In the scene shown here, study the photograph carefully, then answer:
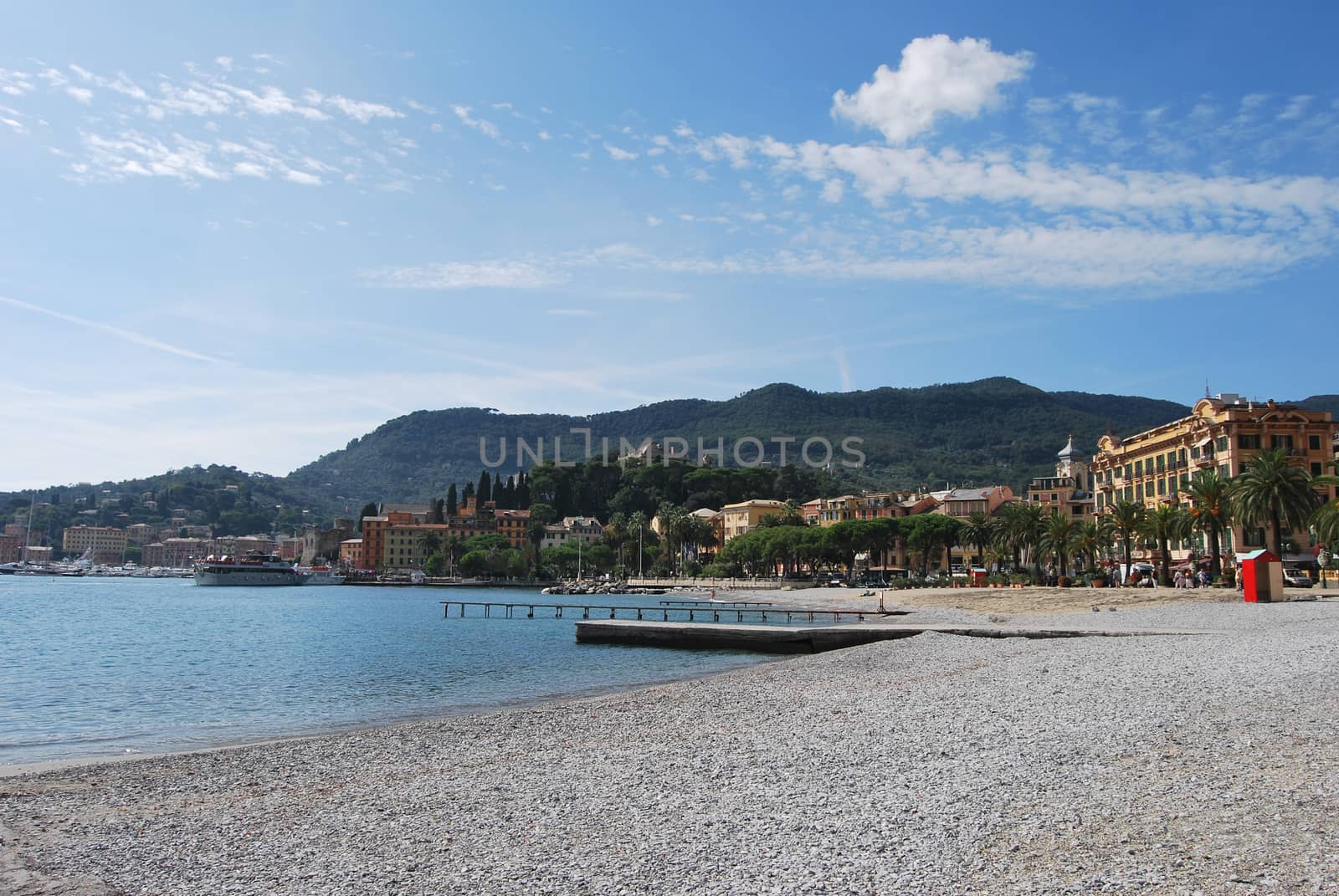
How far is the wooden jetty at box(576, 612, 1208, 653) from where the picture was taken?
1320 inches

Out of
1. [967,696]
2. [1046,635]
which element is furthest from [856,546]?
[967,696]

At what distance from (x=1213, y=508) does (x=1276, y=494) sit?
6576mm

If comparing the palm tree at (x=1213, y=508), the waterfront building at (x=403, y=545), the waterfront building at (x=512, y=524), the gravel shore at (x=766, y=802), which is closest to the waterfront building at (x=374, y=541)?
the waterfront building at (x=403, y=545)

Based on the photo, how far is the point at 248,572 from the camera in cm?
15612

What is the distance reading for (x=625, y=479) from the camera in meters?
196

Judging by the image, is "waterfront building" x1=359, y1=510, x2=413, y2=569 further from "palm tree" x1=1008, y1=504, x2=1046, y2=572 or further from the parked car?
the parked car

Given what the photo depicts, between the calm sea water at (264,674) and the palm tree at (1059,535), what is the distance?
3552 cm

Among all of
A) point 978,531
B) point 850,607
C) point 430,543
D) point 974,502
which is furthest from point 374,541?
point 850,607

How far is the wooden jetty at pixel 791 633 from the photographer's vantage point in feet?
110

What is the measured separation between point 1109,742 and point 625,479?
184 meters

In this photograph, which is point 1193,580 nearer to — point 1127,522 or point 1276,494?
point 1127,522

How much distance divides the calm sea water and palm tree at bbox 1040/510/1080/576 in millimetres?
35521

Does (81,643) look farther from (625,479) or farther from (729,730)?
(625,479)

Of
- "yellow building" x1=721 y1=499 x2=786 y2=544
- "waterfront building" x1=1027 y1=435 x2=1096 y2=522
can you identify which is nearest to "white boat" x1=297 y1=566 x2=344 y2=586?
"yellow building" x1=721 y1=499 x2=786 y2=544
